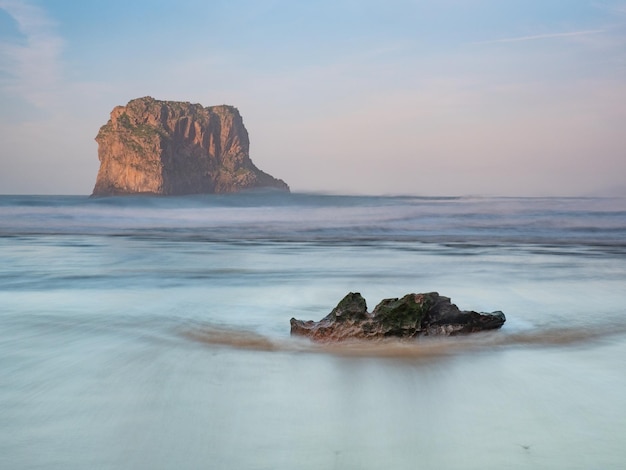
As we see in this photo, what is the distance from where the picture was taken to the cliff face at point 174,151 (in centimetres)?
15725

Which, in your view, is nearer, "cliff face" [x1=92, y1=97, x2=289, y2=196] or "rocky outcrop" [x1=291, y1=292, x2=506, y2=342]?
"rocky outcrop" [x1=291, y1=292, x2=506, y2=342]

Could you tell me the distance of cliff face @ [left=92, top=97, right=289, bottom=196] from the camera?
15725 cm

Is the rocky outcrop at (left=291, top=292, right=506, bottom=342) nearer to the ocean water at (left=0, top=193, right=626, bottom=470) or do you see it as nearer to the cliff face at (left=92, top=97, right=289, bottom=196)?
the ocean water at (left=0, top=193, right=626, bottom=470)

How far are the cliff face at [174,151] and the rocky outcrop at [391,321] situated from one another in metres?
156

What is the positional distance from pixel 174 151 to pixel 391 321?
551ft

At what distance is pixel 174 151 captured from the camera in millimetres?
167875

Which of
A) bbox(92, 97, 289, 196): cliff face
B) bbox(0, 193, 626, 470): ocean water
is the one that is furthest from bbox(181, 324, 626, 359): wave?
bbox(92, 97, 289, 196): cliff face

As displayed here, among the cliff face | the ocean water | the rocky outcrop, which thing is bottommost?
the ocean water

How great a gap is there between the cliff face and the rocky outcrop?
511 feet

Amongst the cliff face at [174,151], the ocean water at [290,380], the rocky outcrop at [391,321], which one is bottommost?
the ocean water at [290,380]

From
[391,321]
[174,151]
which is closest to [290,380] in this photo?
[391,321]

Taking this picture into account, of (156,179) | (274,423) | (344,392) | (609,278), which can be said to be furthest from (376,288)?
(156,179)

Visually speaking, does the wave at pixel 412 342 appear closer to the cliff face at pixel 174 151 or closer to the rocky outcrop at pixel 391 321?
the rocky outcrop at pixel 391 321

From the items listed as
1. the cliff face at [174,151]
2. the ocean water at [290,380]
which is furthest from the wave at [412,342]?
the cliff face at [174,151]
